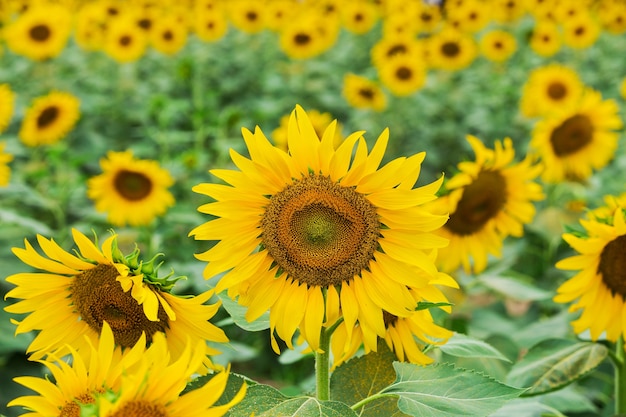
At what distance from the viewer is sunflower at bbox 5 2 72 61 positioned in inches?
204

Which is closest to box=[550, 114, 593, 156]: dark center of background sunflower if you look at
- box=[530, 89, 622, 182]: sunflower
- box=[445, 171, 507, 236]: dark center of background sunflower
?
box=[530, 89, 622, 182]: sunflower

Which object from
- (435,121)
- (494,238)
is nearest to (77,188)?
(494,238)

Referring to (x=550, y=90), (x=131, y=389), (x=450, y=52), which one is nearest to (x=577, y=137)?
(x=550, y=90)

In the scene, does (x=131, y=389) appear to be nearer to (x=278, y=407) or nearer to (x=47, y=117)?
(x=278, y=407)

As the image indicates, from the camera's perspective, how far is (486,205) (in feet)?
7.15

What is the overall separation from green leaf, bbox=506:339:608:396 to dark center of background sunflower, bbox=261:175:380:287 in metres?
0.65

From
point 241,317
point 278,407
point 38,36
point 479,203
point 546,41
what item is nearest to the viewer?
point 278,407

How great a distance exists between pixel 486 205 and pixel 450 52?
3937mm

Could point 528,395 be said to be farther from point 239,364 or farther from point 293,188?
point 239,364

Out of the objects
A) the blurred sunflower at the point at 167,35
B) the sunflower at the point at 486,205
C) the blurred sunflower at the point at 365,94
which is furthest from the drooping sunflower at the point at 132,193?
the blurred sunflower at the point at 167,35

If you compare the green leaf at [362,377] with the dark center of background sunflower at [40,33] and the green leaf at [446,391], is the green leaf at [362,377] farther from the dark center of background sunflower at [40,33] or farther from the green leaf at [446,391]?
the dark center of background sunflower at [40,33]

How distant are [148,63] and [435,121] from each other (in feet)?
9.46

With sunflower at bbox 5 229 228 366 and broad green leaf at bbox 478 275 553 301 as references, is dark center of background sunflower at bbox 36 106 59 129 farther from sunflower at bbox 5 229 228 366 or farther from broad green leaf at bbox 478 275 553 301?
sunflower at bbox 5 229 228 366

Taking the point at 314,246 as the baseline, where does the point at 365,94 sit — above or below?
above
